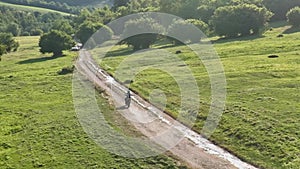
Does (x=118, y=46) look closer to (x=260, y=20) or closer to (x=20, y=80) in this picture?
(x=260, y=20)

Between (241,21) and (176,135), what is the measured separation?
74.0 meters

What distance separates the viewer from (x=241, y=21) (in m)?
106

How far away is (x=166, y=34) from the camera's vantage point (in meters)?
116

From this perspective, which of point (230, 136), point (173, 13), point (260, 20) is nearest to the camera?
point (230, 136)

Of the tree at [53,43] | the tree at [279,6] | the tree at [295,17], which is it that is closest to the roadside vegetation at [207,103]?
the tree at [295,17]

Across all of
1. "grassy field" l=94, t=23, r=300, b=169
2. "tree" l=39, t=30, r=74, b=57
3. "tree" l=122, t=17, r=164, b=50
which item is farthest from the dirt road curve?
"tree" l=39, t=30, r=74, b=57

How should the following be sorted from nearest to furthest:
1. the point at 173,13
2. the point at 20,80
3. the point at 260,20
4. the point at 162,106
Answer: the point at 162,106 → the point at 20,80 → the point at 260,20 → the point at 173,13

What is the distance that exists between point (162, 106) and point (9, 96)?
25.9 metres

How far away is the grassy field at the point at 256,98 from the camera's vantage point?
3326cm

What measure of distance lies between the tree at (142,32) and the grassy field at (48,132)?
4135cm

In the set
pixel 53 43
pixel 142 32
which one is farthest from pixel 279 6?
pixel 53 43

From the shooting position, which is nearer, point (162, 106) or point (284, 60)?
point (162, 106)

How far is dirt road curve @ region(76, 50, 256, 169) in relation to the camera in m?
31.5

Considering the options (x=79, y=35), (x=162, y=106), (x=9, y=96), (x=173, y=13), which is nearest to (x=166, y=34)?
(x=173, y=13)
